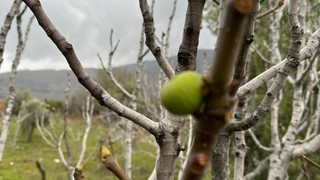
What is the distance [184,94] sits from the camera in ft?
1.60

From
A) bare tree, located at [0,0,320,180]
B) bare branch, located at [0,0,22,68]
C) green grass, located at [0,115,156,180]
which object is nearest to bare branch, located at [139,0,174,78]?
bare tree, located at [0,0,320,180]

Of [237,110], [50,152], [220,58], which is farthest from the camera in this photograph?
[50,152]

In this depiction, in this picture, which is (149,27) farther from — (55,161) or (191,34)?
(55,161)

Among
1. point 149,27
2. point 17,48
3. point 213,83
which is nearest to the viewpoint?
point 213,83

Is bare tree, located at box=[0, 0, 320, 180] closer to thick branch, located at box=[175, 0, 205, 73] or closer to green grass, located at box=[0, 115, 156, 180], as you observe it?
thick branch, located at box=[175, 0, 205, 73]

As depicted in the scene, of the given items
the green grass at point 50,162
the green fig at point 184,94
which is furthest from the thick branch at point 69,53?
the green grass at point 50,162

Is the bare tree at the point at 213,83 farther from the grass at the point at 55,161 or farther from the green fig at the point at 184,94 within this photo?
the grass at the point at 55,161

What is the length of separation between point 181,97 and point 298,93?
4553mm

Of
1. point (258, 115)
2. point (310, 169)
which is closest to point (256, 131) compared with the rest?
point (310, 169)

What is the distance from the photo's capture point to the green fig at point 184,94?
49cm

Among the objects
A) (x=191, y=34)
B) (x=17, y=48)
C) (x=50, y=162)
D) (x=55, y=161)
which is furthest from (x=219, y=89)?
(x=50, y=162)

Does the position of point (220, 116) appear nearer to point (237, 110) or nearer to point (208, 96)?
point (208, 96)

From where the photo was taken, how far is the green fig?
1.60 ft

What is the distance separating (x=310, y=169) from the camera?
8.32 meters
